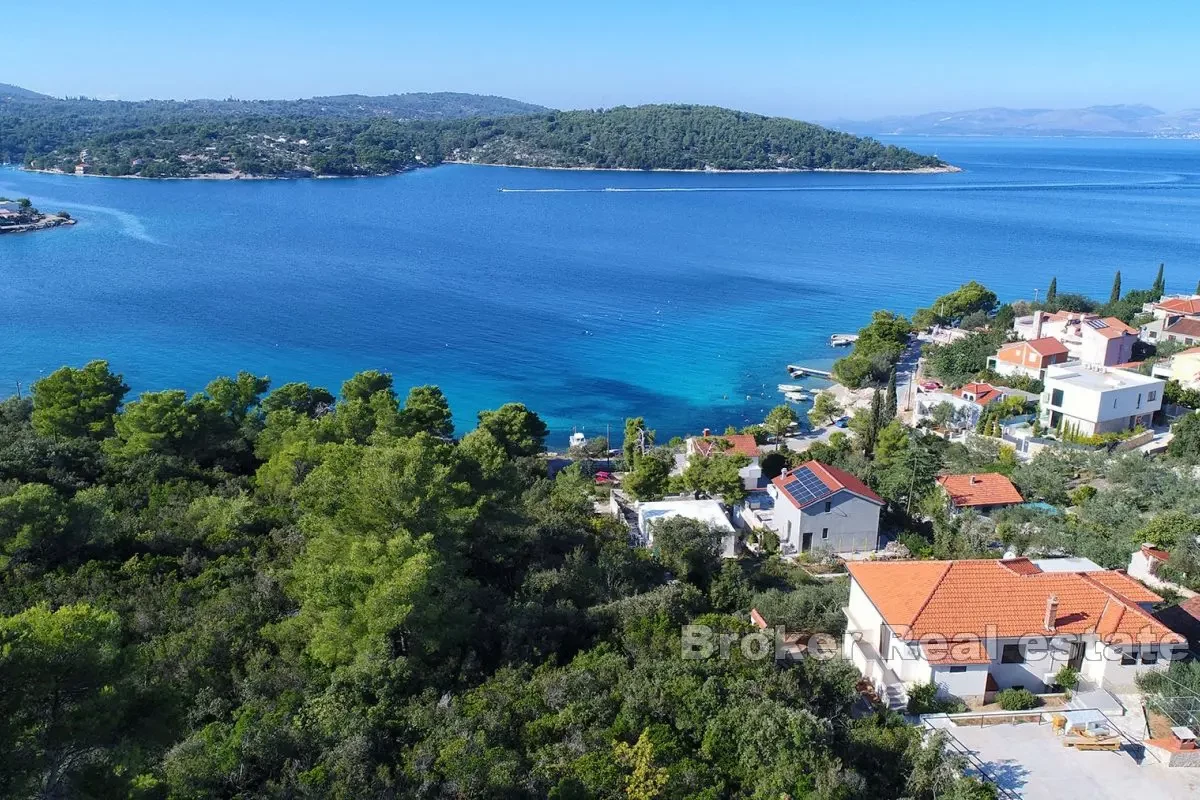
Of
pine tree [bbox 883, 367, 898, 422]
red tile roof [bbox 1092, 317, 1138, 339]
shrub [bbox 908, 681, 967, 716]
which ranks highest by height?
red tile roof [bbox 1092, 317, 1138, 339]

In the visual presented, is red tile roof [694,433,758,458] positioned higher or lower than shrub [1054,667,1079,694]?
lower

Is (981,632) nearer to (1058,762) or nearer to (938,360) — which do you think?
(1058,762)

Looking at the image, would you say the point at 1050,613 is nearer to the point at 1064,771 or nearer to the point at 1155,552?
the point at 1064,771

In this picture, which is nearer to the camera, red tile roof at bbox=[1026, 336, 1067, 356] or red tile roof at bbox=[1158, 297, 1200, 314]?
red tile roof at bbox=[1026, 336, 1067, 356]

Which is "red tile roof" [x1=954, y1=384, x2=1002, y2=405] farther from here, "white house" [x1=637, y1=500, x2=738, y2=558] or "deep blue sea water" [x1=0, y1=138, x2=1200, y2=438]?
"white house" [x1=637, y1=500, x2=738, y2=558]

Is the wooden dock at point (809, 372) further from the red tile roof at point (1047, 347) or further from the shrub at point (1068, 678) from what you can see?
the shrub at point (1068, 678)

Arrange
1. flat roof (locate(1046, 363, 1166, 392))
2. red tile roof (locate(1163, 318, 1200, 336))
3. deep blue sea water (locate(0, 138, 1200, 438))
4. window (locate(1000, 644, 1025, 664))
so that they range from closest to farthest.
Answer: window (locate(1000, 644, 1025, 664)) < flat roof (locate(1046, 363, 1166, 392)) < red tile roof (locate(1163, 318, 1200, 336)) < deep blue sea water (locate(0, 138, 1200, 438))

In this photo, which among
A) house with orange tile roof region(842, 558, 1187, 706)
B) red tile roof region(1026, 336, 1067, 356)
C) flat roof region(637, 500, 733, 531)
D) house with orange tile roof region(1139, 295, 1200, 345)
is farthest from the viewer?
house with orange tile roof region(1139, 295, 1200, 345)

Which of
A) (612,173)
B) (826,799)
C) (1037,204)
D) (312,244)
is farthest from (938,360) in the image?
(612,173)

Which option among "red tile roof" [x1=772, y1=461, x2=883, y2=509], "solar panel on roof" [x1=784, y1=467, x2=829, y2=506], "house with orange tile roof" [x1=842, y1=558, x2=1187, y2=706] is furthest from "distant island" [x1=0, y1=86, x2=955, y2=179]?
"house with orange tile roof" [x1=842, y1=558, x2=1187, y2=706]

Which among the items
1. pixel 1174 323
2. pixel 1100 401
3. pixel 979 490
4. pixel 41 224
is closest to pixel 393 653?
pixel 979 490
